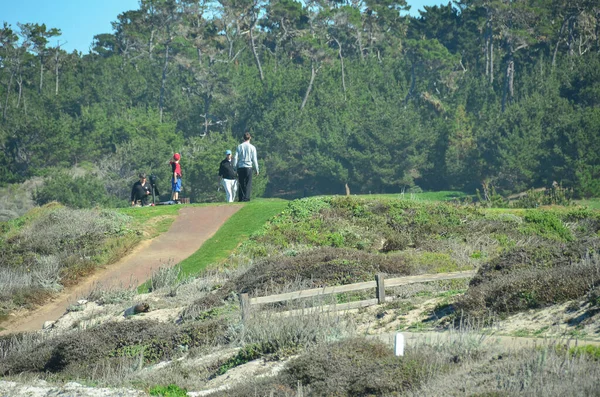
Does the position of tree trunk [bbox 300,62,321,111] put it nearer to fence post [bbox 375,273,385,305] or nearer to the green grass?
the green grass

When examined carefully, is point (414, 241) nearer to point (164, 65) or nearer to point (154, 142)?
point (154, 142)

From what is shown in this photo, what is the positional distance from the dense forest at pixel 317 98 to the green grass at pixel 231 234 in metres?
28.6

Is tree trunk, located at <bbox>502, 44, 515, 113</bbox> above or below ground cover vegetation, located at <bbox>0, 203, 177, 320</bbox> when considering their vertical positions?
above

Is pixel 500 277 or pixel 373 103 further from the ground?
pixel 373 103

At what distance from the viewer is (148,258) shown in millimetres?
24047

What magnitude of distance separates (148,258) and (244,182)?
4.11m

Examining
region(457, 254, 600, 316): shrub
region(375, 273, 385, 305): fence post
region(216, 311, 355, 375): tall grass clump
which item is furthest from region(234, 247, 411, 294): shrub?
region(457, 254, 600, 316): shrub

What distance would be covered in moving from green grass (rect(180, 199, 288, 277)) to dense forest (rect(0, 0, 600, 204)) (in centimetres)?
2862

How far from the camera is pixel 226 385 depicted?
43.6 feet

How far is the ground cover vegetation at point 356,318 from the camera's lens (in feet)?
37.4

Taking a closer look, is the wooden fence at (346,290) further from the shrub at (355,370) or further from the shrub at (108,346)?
the shrub at (355,370)

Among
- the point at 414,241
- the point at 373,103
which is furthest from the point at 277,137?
the point at 414,241

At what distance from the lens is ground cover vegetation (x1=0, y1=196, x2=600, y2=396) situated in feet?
37.4

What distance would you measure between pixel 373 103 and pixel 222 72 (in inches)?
476
